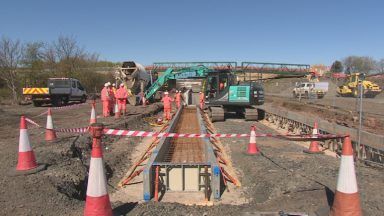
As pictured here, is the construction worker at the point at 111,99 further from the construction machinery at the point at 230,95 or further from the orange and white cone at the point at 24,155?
the orange and white cone at the point at 24,155

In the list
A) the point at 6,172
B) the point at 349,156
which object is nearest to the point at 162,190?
the point at 6,172

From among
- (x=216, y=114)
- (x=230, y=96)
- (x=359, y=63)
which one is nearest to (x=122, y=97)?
(x=216, y=114)

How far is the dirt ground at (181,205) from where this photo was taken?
17.5ft

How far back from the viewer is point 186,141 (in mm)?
12164

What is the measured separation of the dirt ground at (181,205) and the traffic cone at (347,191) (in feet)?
1.44

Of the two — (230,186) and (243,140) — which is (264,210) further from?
(243,140)

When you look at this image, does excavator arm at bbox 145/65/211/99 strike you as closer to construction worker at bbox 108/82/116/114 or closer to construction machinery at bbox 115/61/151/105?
construction machinery at bbox 115/61/151/105

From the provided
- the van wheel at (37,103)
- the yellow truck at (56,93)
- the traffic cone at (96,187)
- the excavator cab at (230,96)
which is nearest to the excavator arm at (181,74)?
the excavator cab at (230,96)

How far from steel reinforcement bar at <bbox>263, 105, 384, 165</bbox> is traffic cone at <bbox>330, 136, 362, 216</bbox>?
177 inches

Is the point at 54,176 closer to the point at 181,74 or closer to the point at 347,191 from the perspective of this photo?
the point at 347,191

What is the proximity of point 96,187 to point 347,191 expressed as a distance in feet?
10.2

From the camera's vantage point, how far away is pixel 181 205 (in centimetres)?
576

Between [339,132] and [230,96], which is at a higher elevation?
[230,96]

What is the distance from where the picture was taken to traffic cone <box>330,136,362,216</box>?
470 cm
